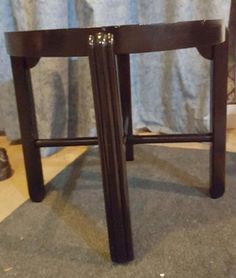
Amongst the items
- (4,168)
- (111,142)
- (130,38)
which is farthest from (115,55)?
(4,168)

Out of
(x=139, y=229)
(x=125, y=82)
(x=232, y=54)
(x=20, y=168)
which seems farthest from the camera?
(x=232, y=54)

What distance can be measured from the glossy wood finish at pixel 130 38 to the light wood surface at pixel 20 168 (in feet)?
1.45

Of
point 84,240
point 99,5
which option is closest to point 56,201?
point 84,240

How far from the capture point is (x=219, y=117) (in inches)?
34.1

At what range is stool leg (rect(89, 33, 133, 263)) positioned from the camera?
0.62 metres

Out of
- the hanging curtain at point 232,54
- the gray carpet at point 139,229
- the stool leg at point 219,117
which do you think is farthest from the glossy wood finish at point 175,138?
the hanging curtain at point 232,54

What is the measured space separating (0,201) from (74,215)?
0.25m

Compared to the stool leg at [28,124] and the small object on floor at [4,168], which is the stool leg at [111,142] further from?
the small object on floor at [4,168]

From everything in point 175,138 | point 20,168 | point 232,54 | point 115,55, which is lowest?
point 20,168

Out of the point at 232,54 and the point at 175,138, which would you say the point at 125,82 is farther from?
the point at 232,54

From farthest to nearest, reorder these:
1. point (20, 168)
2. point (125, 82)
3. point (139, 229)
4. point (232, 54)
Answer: point (232, 54) → point (20, 168) → point (125, 82) → point (139, 229)

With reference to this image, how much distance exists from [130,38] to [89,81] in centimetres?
66

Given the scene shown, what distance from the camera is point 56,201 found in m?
0.97

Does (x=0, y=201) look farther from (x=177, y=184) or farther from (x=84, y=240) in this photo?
(x=177, y=184)
